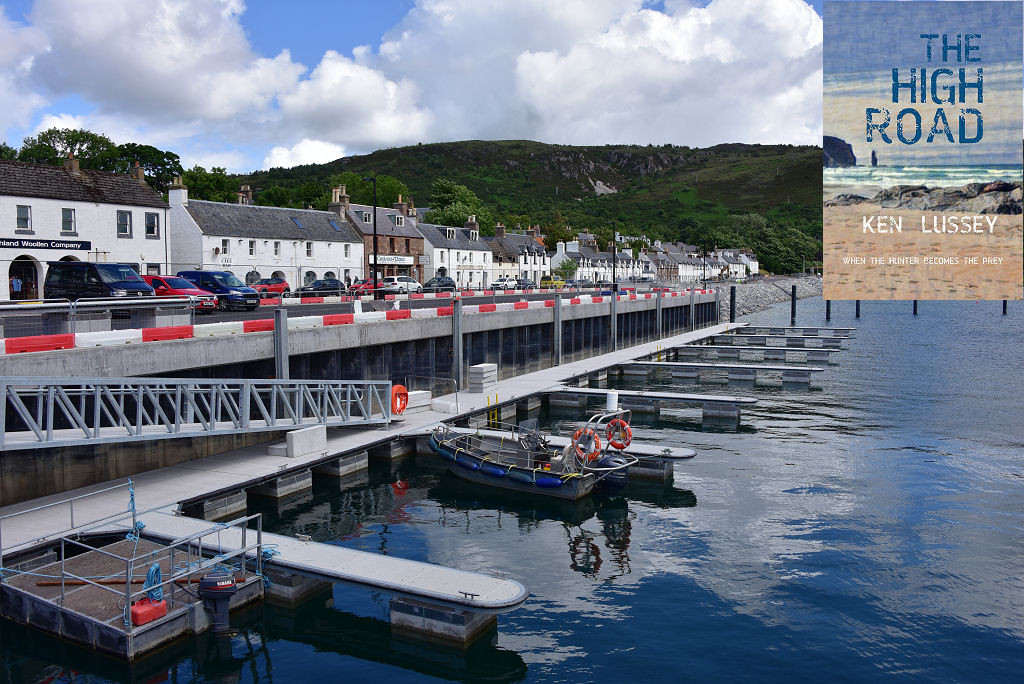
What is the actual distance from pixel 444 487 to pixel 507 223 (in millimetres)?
167761

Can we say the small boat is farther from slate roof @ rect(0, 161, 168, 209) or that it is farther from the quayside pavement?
slate roof @ rect(0, 161, 168, 209)

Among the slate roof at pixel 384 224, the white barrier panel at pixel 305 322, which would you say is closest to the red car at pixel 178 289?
the white barrier panel at pixel 305 322

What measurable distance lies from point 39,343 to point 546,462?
17.2 metres

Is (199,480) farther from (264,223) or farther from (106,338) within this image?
(264,223)

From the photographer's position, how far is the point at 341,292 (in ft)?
208

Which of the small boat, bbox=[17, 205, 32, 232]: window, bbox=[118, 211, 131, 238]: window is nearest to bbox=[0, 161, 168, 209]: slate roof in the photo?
bbox=[118, 211, 131, 238]: window

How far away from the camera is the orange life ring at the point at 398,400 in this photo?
116 ft

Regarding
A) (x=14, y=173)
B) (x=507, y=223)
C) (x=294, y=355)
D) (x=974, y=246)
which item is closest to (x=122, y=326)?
(x=294, y=355)

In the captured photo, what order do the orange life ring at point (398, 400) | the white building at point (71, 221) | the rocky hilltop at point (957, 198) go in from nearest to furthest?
the orange life ring at point (398, 400)
the white building at point (71, 221)
the rocky hilltop at point (957, 198)

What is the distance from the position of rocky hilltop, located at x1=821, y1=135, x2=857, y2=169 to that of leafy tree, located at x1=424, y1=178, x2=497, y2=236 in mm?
63694

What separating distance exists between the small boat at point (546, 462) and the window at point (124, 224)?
1524 inches

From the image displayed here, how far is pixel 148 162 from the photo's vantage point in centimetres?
12319

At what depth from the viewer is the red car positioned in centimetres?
4147

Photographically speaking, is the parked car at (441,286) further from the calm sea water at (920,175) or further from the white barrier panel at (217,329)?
the white barrier panel at (217,329)
